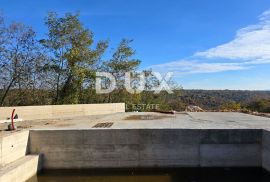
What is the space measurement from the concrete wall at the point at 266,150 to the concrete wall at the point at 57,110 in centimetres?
924

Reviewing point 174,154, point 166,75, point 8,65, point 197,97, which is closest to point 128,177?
point 174,154

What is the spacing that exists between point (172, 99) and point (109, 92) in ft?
37.7

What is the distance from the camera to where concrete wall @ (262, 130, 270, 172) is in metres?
9.32

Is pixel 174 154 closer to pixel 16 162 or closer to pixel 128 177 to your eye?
pixel 128 177

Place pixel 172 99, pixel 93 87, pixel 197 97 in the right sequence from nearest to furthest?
pixel 93 87, pixel 172 99, pixel 197 97

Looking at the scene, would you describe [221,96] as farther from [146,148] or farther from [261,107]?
[146,148]

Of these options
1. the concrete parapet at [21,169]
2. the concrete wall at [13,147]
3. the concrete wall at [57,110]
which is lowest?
the concrete parapet at [21,169]

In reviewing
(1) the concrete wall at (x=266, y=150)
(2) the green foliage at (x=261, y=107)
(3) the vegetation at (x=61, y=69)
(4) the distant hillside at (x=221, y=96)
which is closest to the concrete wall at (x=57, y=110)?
(3) the vegetation at (x=61, y=69)

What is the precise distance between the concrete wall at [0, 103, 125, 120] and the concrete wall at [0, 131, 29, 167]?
3493mm

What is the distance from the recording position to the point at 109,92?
22359 mm

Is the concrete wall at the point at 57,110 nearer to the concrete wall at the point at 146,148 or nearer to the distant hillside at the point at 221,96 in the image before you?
the concrete wall at the point at 146,148

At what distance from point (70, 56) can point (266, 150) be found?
39.3 ft

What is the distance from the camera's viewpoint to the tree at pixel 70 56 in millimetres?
18234

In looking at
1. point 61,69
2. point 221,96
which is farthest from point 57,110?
point 221,96
